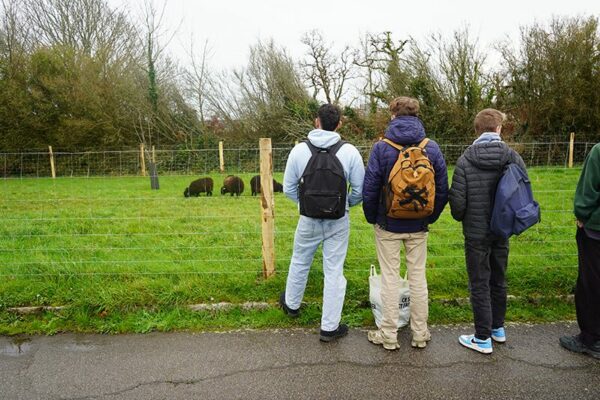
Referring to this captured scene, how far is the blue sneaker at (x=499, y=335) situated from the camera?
129 inches

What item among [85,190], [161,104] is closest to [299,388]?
[85,190]

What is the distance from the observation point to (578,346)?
3.13 meters

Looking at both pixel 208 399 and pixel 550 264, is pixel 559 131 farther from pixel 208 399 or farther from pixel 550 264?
pixel 208 399

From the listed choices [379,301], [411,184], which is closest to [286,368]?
[379,301]

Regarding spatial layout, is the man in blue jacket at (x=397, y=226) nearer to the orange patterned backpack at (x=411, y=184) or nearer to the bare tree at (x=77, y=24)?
the orange patterned backpack at (x=411, y=184)

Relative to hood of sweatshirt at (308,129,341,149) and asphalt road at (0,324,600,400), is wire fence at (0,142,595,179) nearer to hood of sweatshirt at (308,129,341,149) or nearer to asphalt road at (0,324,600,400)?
hood of sweatshirt at (308,129,341,149)

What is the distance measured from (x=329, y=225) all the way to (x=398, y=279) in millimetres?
718

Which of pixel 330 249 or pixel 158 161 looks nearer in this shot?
pixel 330 249

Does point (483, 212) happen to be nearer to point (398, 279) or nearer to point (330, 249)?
point (398, 279)

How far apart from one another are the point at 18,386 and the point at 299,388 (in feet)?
6.66

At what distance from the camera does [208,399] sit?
266 centimetres

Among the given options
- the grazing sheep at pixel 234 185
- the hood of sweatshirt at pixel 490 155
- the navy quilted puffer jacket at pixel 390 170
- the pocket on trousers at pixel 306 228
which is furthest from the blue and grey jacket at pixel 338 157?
the grazing sheep at pixel 234 185

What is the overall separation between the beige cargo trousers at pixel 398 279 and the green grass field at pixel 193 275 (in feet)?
1.67

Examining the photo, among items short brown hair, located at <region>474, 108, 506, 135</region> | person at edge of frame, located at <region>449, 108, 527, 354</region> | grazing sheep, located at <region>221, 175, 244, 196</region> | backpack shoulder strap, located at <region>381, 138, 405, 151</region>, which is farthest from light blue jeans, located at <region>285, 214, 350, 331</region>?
grazing sheep, located at <region>221, 175, 244, 196</region>
